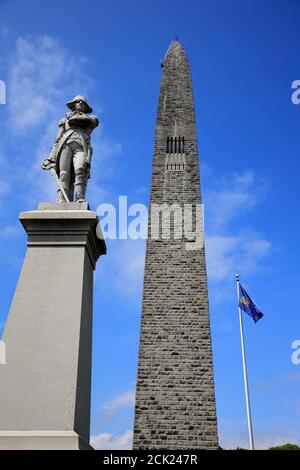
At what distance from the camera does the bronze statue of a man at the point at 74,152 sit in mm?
5031

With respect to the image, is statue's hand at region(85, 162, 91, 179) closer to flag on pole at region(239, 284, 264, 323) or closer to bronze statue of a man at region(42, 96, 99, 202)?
bronze statue of a man at region(42, 96, 99, 202)

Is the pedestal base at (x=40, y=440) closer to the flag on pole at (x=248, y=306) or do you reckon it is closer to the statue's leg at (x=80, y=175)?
the statue's leg at (x=80, y=175)

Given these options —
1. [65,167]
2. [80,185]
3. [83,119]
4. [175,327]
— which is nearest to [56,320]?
[80,185]

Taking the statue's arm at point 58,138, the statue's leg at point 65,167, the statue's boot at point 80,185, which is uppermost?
the statue's arm at point 58,138

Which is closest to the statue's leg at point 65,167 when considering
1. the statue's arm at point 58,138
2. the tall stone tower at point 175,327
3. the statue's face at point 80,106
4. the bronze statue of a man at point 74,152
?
the bronze statue of a man at point 74,152

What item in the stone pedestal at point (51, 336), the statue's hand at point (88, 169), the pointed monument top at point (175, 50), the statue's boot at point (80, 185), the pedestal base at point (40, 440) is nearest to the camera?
the pedestal base at point (40, 440)

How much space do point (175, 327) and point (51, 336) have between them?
18.3m

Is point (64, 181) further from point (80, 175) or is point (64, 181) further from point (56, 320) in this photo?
point (56, 320)

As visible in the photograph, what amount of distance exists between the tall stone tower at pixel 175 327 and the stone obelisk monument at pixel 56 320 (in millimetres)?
16488

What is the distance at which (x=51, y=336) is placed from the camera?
4.24 m

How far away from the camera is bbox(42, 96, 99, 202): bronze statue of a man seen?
5.03 meters

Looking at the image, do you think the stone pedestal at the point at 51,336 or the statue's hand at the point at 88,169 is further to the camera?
the statue's hand at the point at 88,169
